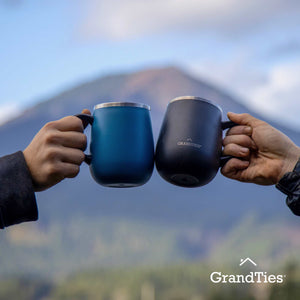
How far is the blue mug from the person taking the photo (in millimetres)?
1982

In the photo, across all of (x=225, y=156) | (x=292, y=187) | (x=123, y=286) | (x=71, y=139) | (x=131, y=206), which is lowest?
(x=131, y=206)

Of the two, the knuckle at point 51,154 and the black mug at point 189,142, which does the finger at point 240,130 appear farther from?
the knuckle at point 51,154

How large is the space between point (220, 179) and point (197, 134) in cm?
11425

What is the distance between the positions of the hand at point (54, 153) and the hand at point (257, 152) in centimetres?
58

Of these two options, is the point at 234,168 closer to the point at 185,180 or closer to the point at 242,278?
the point at 185,180

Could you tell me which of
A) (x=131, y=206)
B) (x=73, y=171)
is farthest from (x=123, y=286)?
(x=73, y=171)

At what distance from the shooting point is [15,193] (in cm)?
183

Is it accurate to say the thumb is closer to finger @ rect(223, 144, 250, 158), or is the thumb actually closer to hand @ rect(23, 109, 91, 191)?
finger @ rect(223, 144, 250, 158)

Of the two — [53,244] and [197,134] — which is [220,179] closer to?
[53,244]

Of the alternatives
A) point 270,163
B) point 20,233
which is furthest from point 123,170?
point 20,233

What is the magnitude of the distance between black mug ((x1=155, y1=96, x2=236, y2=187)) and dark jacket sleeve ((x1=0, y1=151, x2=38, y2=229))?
469mm

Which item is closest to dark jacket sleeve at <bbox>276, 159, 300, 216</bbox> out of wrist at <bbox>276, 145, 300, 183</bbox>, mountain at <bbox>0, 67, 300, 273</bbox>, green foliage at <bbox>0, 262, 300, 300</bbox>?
wrist at <bbox>276, 145, 300, 183</bbox>

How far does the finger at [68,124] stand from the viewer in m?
1.90

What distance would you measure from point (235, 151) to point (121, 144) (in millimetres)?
447
